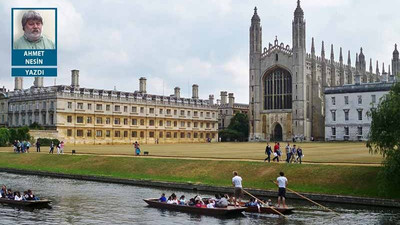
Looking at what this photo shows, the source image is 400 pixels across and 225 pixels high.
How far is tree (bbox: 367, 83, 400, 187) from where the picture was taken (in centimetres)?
2797

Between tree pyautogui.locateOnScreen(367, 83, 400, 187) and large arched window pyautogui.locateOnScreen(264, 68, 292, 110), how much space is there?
79476 millimetres

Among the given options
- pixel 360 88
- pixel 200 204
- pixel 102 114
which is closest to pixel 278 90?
pixel 360 88

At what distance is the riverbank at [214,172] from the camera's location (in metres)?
31.6

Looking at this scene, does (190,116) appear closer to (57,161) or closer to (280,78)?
(280,78)

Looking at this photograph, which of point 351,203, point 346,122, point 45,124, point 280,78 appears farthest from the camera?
point 280,78

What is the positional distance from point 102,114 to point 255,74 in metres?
37.1

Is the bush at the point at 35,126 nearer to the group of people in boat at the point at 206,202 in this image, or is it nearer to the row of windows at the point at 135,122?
the row of windows at the point at 135,122

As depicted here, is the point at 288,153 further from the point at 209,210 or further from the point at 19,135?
the point at 19,135

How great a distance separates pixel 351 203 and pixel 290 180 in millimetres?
5657

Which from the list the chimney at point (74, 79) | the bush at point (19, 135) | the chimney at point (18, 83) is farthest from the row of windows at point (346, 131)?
the chimney at point (18, 83)

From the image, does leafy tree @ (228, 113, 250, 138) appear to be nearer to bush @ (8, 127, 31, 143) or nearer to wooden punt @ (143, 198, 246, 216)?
bush @ (8, 127, 31, 143)

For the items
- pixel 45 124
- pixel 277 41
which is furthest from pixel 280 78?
pixel 45 124

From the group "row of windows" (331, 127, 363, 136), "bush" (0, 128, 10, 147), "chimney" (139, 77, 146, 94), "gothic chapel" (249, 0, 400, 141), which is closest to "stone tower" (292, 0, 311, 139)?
"gothic chapel" (249, 0, 400, 141)

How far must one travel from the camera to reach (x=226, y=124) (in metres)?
131
